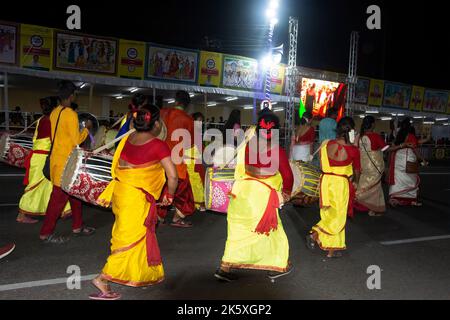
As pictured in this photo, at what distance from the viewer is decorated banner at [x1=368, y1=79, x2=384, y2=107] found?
2203cm

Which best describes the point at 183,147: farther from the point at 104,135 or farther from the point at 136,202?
the point at 136,202

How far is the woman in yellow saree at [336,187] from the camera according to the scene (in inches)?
208

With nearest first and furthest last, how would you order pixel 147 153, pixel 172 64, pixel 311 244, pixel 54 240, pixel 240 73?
pixel 147 153
pixel 54 240
pixel 311 244
pixel 172 64
pixel 240 73

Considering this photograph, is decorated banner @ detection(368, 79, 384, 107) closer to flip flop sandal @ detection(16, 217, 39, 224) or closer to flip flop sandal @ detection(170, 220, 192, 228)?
flip flop sandal @ detection(170, 220, 192, 228)

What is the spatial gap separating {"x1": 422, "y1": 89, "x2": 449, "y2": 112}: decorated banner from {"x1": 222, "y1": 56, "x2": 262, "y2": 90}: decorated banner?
1265cm

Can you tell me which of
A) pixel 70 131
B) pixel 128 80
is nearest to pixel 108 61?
pixel 128 80

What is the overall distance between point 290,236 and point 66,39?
1047 centimetres

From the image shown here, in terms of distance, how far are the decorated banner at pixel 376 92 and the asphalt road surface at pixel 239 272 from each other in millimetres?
15703

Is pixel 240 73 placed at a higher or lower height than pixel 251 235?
higher

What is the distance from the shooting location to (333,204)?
5316 millimetres

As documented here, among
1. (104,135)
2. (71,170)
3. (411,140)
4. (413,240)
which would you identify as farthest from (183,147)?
(411,140)

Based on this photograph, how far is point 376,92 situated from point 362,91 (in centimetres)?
107

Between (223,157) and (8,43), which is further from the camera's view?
(8,43)

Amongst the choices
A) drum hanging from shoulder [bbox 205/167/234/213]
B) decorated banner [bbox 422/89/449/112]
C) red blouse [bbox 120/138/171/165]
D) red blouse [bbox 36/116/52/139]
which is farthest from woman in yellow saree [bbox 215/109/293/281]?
decorated banner [bbox 422/89/449/112]
